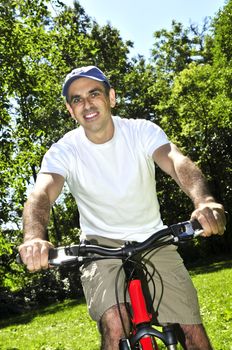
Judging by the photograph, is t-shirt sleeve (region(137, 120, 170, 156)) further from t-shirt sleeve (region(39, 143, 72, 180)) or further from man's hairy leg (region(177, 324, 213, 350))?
man's hairy leg (region(177, 324, 213, 350))

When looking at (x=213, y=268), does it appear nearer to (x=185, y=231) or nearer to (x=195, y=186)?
(x=195, y=186)

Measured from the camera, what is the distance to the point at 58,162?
12.3ft

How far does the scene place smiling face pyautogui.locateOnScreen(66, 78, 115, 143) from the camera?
12.4 feet

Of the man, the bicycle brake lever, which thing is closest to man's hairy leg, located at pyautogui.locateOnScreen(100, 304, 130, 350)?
the man

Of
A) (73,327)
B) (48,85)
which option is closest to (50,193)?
(48,85)

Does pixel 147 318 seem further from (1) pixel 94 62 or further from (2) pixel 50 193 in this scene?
(1) pixel 94 62

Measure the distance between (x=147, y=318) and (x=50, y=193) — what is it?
50.2 inches

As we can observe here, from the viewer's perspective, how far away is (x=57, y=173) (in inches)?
146

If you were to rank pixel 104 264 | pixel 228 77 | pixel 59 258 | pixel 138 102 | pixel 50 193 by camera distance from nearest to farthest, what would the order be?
pixel 59 258
pixel 104 264
pixel 50 193
pixel 228 77
pixel 138 102

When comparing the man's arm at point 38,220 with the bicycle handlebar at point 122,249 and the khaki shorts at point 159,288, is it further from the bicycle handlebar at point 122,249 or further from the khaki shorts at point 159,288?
the khaki shorts at point 159,288

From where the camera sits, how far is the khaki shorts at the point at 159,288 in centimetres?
316

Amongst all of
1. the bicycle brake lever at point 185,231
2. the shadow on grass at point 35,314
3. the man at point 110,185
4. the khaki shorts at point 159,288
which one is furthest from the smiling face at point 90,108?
the shadow on grass at point 35,314

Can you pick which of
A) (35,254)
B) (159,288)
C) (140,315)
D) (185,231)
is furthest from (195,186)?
(35,254)

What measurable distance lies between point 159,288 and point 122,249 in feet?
2.72
